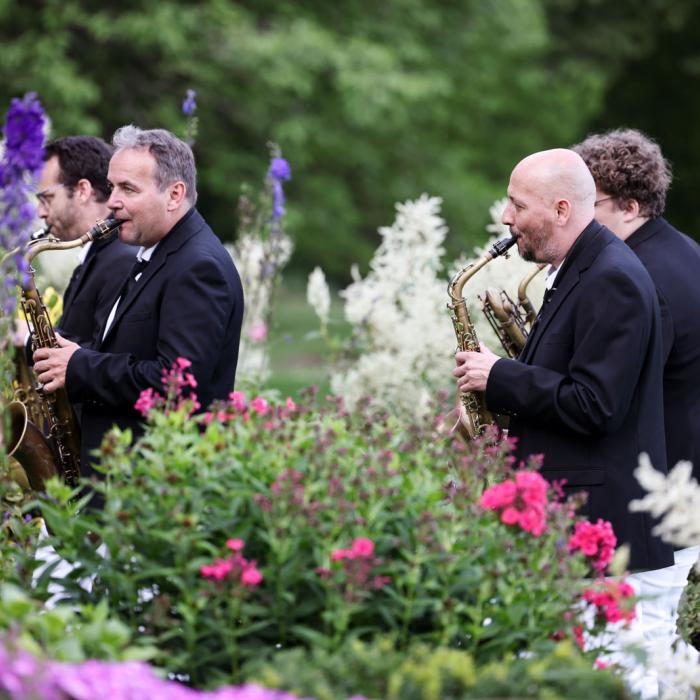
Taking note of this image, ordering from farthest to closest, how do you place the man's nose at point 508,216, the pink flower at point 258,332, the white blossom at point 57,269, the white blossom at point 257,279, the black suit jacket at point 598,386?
the white blossom at point 57,269, the pink flower at point 258,332, the white blossom at point 257,279, the man's nose at point 508,216, the black suit jacket at point 598,386

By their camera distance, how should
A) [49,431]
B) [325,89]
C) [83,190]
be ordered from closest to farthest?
[49,431]
[83,190]
[325,89]

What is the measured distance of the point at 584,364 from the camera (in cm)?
421

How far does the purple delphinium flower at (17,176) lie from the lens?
365 cm

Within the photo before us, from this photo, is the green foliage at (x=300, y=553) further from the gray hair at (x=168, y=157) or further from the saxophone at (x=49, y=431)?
the saxophone at (x=49, y=431)

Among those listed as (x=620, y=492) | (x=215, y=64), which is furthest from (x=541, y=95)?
(x=620, y=492)

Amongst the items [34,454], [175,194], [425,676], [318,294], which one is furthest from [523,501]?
[318,294]

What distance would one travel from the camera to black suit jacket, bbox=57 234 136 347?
546 cm

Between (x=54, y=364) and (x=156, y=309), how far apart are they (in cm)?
46

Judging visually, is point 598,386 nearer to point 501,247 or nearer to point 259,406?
point 501,247

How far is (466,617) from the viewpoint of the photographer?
354cm

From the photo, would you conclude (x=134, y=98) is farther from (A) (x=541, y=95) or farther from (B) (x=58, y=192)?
(B) (x=58, y=192)

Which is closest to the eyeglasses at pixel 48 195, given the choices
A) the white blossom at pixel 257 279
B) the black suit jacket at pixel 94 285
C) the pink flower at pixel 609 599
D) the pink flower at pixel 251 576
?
the black suit jacket at pixel 94 285

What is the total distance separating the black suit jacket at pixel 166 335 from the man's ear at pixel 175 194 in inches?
2.4

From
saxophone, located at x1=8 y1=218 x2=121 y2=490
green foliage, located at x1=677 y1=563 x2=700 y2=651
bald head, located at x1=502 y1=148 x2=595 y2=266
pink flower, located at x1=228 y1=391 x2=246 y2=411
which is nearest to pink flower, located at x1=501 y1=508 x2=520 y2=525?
pink flower, located at x1=228 y1=391 x2=246 y2=411
